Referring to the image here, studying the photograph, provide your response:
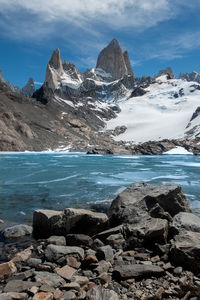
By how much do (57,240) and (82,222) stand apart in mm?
1290

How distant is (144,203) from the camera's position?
11125 mm

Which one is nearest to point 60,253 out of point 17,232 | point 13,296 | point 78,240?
point 78,240

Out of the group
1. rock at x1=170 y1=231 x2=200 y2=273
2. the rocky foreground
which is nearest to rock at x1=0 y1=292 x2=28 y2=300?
the rocky foreground

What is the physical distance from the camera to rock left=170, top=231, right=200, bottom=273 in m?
6.94

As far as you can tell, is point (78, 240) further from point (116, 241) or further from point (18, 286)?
point (18, 286)

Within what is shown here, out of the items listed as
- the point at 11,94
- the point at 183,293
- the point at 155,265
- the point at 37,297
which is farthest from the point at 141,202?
the point at 11,94

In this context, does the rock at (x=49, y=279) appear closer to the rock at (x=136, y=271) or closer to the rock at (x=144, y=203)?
the rock at (x=136, y=271)

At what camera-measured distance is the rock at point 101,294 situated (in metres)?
5.56

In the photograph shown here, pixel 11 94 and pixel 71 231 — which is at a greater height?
pixel 11 94

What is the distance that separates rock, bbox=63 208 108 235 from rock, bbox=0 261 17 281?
3151 millimetres

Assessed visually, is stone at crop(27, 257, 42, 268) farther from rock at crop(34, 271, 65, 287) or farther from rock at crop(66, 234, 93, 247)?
rock at crop(66, 234, 93, 247)

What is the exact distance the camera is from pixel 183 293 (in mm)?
5801

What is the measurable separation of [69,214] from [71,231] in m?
0.65

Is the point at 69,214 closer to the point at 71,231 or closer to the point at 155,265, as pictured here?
the point at 71,231
